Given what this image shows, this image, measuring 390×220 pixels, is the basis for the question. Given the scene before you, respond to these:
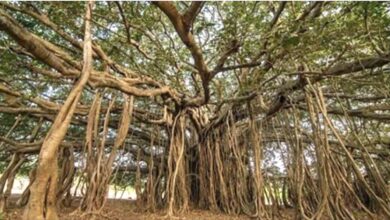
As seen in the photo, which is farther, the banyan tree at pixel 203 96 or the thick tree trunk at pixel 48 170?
the banyan tree at pixel 203 96

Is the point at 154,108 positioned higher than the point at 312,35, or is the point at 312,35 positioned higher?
the point at 154,108

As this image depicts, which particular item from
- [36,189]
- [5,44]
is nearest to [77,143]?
[5,44]

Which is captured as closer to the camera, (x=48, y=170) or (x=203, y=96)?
(x=48, y=170)

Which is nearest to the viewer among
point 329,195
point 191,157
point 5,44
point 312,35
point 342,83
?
point 312,35

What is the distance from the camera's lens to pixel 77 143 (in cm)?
393

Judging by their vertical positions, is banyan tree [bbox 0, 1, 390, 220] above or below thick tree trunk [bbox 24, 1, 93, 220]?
above

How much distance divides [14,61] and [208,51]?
1659 mm

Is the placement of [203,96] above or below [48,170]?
above

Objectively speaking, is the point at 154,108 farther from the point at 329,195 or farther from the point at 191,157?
the point at 329,195

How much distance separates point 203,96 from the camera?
3467 mm

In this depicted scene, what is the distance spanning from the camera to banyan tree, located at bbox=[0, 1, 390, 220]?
2.16m

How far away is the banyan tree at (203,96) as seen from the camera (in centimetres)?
216

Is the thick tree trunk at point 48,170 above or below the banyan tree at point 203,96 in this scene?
below

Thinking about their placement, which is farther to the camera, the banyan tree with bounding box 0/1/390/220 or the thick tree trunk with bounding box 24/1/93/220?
the banyan tree with bounding box 0/1/390/220
